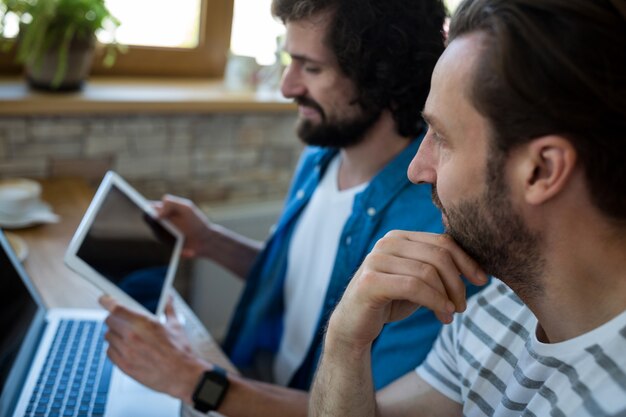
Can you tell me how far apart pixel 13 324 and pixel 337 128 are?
692 millimetres

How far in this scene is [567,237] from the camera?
0.75 m

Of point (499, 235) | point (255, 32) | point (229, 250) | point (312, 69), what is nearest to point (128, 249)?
point (229, 250)

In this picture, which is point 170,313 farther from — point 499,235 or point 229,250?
point 499,235

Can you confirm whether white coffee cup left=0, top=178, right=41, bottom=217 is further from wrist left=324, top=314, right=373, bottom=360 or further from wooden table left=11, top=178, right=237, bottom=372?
wrist left=324, top=314, right=373, bottom=360

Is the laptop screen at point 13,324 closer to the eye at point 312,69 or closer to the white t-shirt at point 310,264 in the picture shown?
the white t-shirt at point 310,264

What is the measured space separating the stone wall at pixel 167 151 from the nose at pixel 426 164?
126 centimetres

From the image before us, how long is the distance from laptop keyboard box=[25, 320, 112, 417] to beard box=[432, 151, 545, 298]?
0.64 m

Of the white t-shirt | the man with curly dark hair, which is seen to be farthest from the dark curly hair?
the white t-shirt

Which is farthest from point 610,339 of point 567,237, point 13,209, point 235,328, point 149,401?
point 13,209

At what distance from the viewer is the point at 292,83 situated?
137cm

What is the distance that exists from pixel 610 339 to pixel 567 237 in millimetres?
121

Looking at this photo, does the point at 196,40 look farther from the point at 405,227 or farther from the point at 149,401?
the point at 149,401

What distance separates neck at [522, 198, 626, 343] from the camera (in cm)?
74

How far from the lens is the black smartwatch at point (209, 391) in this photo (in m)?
1.07
